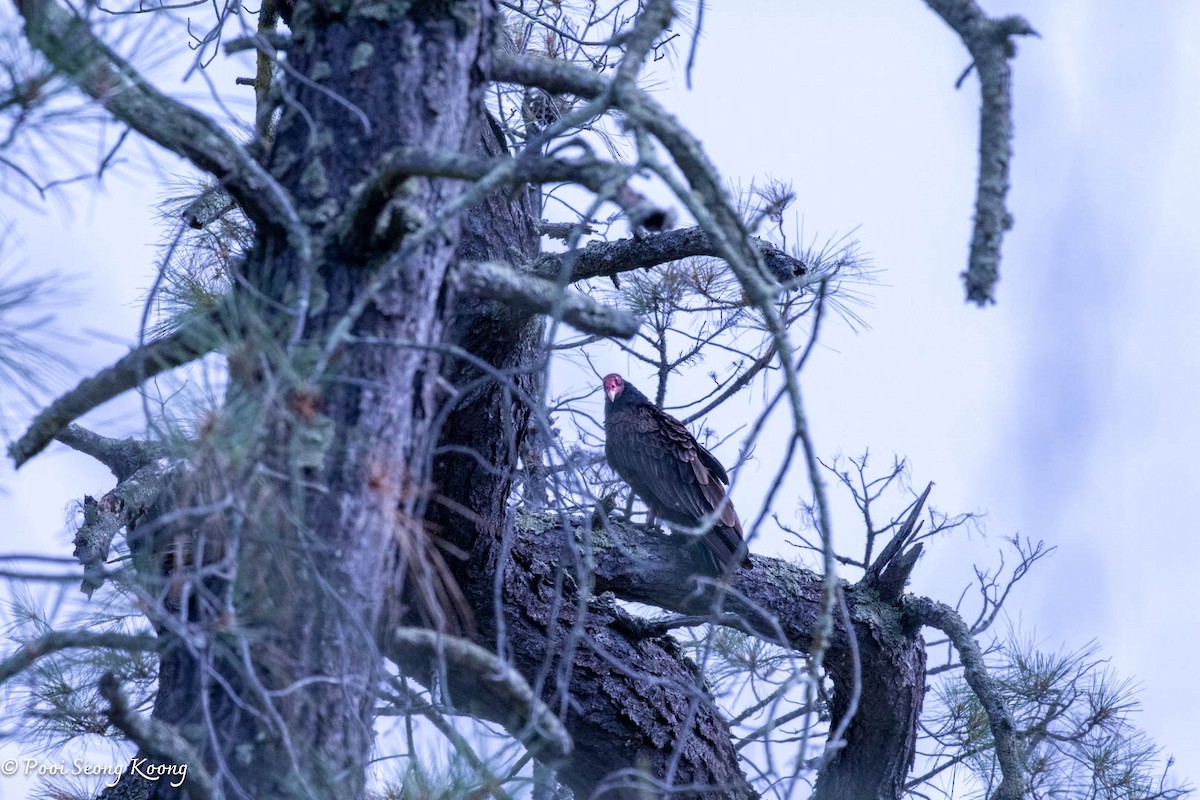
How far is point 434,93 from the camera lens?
1370mm

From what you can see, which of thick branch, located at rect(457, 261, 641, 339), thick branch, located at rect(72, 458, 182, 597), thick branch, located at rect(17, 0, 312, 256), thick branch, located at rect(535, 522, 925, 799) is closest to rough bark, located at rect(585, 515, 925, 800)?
thick branch, located at rect(535, 522, 925, 799)

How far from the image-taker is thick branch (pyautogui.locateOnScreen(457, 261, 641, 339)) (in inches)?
52.1

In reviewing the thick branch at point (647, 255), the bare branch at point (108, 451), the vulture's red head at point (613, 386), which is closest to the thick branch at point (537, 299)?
the thick branch at point (647, 255)

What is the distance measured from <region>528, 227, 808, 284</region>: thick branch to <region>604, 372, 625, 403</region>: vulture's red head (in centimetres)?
129

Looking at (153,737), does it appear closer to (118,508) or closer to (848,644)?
(118,508)

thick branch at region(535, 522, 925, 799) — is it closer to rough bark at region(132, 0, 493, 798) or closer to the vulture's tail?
the vulture's tail

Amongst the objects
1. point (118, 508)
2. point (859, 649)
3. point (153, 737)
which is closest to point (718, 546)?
point (859, 649)

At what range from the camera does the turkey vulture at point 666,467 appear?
11.0 feet

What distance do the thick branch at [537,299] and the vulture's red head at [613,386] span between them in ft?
8.36

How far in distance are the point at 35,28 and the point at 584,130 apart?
74.0 inches

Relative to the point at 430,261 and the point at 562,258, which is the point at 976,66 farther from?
the point at 562,258

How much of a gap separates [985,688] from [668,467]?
1292 mm

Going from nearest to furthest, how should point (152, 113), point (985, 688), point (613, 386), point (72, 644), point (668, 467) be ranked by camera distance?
point (72, 644)
point (152, 113)
point (985, 688)
point (668, 467)
point (613, 386)

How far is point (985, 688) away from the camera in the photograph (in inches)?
94.8
